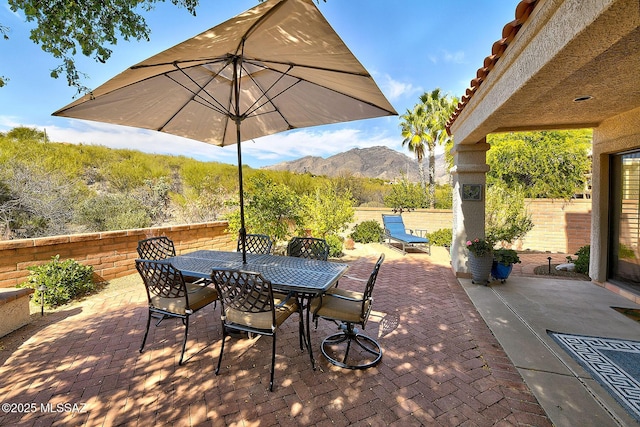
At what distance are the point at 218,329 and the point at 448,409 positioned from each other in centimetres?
262

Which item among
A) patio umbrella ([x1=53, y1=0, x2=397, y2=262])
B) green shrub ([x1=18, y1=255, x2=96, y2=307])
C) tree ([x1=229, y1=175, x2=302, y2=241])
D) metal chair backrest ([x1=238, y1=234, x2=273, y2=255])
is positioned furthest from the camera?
tree ([x1=229, y1=175, x2=302, y2=241])

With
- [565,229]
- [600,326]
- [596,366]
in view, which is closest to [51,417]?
[596,366]

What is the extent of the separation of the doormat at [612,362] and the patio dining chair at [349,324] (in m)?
1.86

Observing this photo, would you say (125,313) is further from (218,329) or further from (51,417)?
(51,417)

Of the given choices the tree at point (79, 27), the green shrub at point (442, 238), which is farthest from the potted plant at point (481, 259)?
the tree at point (79, 27)

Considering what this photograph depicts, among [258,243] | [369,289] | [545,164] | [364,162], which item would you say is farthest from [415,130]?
[364,162]

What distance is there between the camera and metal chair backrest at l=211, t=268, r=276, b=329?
2529mm

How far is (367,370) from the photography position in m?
2.72

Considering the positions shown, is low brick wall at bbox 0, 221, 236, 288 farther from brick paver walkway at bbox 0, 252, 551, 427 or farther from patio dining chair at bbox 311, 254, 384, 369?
patio dining chair at bbox 311, 254, 384, 369

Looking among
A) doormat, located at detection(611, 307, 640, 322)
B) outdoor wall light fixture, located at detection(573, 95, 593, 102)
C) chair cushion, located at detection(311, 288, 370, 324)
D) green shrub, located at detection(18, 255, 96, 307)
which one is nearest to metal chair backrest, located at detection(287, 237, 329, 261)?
chair cushion, located at detection(311, 288, 370, 324)

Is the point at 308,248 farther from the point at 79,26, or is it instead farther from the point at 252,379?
the point at 79,26

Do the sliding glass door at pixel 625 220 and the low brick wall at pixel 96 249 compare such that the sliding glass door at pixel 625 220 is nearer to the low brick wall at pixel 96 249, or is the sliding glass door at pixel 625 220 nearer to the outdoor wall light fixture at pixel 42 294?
the low brick wall at pixel 96 249

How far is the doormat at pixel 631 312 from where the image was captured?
373 centimetres

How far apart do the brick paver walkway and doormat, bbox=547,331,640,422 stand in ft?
2.18
